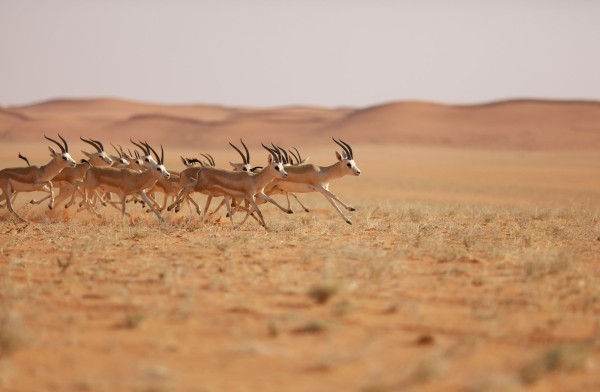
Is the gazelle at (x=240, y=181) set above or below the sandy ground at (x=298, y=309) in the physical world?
above

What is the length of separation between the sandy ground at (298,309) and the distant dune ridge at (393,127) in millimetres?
75254

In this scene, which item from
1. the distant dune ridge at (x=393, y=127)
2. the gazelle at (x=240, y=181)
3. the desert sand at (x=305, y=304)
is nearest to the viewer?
the desert sand at (x=305, y=304)

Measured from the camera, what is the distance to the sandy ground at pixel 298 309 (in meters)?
5.89

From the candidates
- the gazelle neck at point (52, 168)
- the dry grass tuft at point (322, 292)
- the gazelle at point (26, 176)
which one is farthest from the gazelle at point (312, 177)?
the dry grass tuft at point (322, 292)

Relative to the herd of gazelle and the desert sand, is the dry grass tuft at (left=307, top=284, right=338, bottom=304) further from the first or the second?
the herd of gazelle

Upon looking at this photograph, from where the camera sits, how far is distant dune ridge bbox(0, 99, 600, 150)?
92.7 m

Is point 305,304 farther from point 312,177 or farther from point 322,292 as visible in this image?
point 312,177

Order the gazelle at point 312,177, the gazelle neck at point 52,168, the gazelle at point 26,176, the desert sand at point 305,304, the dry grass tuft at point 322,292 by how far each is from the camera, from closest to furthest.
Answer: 1. the desert sand at point 305,304
2. the dry grass tuft at point 322,292
3. the gazelle at point 26,176
4. the gazelle at point 312,177
5. the gazelle neck at point 52,168

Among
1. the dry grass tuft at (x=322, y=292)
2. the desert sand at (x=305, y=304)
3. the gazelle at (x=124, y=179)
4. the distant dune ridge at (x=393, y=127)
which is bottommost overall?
the desert sand at (x=305, y=304)

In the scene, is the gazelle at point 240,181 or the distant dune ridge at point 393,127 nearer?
the gazelle at point 240,181

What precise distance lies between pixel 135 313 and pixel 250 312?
119 cm

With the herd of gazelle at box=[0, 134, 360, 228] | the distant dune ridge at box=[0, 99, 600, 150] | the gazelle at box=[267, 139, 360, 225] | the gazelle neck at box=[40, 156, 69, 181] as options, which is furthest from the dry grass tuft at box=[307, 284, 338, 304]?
the distant dune ridge at box=[0, 99, 600, 150]

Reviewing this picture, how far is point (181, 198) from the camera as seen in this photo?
54.1 ft

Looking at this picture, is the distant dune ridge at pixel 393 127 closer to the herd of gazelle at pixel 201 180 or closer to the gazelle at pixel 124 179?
the herd of gazelle at pixel 201 180
